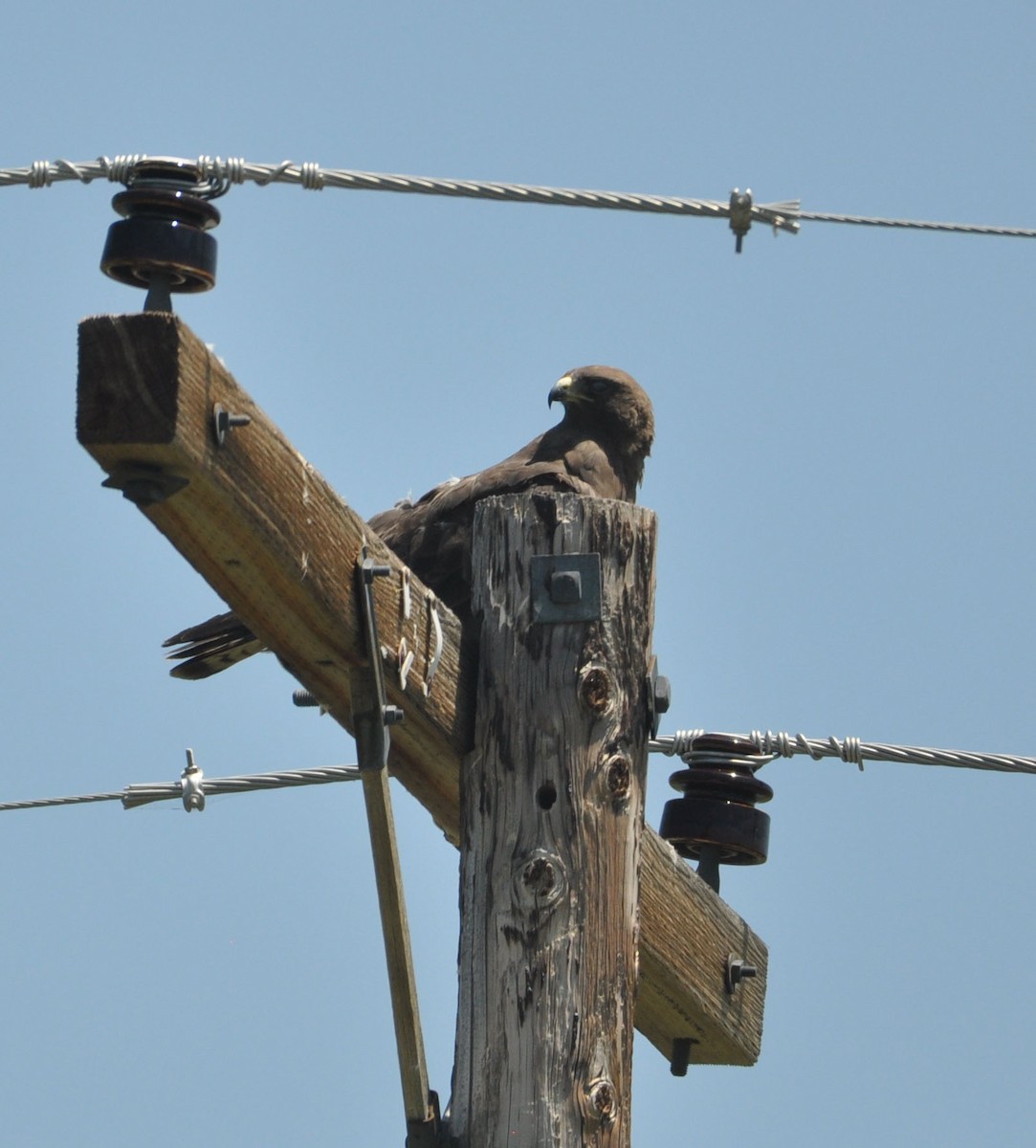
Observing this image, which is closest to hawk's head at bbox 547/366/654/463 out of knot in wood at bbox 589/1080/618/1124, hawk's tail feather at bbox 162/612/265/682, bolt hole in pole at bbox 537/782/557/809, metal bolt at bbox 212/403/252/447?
hawk's tail feather at bbox 162/612/265/682

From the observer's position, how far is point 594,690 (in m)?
3.97

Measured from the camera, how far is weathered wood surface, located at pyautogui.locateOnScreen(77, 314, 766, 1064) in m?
3.12

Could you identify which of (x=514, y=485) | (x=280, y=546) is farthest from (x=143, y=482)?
(x=514, y=485)

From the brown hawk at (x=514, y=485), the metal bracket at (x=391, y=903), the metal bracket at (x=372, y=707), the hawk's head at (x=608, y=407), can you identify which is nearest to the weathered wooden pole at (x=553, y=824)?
the metal bracket at (x=391, y=903)

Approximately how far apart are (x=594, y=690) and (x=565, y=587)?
207 millimetres

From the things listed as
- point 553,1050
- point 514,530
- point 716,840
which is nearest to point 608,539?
point 514,530

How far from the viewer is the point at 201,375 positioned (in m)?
3.22

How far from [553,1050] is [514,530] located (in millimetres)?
1013

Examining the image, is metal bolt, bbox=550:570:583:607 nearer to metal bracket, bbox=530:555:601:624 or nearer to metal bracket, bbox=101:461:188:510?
metal bracket, bbox=530:555:601:624

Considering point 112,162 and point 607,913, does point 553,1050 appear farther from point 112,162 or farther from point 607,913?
point 112,162

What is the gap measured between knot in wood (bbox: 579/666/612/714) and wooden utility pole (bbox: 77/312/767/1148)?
3 centimetres

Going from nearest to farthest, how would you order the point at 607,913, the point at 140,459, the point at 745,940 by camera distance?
the point at 140,459 → the point at 607,913 → the point at 745,940

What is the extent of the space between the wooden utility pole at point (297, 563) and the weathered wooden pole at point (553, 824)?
2 cm

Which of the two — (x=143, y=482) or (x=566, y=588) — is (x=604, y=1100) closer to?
(x=566, y=588)
